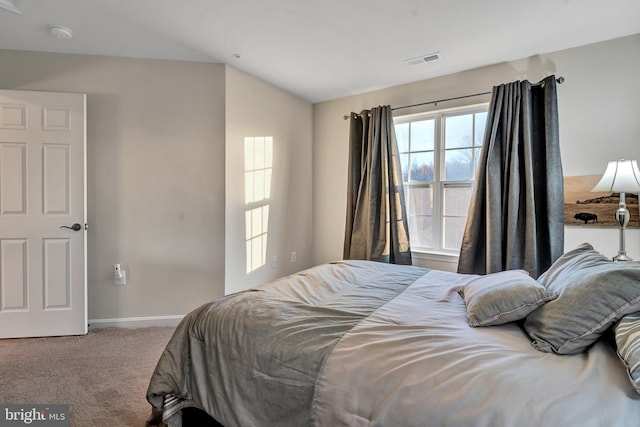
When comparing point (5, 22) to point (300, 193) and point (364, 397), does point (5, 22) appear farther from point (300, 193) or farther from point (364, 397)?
point (364, 397)

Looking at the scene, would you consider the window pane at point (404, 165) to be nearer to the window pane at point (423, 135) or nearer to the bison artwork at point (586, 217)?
the window pane at point (423, 135)

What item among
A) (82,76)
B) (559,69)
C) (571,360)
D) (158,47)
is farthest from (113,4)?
(559,69)

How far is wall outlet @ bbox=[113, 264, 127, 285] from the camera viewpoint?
292 centimetres

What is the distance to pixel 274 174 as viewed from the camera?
144 inches

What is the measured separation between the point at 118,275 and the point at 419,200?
3013 mm

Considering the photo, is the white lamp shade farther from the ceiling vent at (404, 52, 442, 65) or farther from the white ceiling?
the ceiling vent at (404, 52, 442, 65)

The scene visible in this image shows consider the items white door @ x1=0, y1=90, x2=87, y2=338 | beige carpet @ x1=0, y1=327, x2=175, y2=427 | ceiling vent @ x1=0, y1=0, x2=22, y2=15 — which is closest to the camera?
beige carpet @ x1=0, y1=327, x2=175, y2=427

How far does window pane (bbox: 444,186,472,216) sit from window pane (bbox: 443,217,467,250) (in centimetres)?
7

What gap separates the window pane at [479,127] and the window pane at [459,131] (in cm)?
5

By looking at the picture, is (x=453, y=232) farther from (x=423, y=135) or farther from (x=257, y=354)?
(x=257, y=354)

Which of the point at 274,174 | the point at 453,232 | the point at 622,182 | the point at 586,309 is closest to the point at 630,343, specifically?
the point at 586,309

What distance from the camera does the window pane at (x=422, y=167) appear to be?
3391 mm

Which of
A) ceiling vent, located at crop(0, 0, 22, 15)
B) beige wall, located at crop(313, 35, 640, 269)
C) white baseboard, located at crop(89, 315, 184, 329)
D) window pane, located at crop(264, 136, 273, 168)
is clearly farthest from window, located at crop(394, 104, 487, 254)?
ceiling vent, located at crop(0, 0, 22, 15)

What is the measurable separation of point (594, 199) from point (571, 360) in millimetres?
2179
